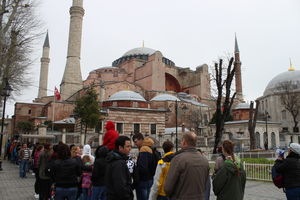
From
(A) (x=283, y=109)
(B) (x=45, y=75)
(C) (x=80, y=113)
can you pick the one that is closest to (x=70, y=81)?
(B) (x=45, y=75)

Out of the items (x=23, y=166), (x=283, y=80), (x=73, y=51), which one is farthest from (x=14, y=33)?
(x=283, y=80)

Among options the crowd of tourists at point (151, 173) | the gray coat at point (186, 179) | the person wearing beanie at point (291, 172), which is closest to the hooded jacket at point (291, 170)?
the person wearing beanie at point (291, 172)

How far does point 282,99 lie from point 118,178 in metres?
39.5

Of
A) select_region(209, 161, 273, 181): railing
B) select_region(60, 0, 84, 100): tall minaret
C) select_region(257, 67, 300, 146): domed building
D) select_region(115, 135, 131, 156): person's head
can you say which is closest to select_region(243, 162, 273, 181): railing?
select_region(209, 161, 273, 181): railing

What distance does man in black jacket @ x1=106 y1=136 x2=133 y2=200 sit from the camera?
2.94 metres

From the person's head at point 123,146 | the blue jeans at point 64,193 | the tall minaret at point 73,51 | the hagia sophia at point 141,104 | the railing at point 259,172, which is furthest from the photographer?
the tall minaret at point 73,51

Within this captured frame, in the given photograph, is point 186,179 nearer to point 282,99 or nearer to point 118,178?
point 118,178

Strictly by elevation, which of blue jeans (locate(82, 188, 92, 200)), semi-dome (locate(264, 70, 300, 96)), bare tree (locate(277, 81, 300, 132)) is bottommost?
blue jeans (locate(82, 188, 92, 200))

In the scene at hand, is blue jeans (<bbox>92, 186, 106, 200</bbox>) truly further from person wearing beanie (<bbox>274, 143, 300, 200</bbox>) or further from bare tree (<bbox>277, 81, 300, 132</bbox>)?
bare tree (<bbox>277, 81, 300, 132</bbox>)

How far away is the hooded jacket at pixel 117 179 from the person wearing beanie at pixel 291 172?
8.10 feet

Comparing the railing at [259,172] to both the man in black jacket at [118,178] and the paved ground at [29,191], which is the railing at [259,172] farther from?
the man in black jacket at [118,178]

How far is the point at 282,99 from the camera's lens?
122 feet

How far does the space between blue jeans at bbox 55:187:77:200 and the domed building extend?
37.0 metres

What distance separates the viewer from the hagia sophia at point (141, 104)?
24.4 m
